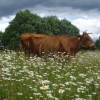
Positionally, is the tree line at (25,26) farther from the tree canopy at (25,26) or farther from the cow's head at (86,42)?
the cow's head at (86,42)

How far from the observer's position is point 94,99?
8039 mm

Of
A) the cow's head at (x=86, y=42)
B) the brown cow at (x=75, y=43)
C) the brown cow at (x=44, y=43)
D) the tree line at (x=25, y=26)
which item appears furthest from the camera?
the tree line at (x=25, y=26)

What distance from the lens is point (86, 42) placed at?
19.6m

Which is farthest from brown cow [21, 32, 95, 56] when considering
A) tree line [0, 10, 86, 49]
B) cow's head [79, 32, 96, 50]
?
tree line [0, 10, 86, 49]

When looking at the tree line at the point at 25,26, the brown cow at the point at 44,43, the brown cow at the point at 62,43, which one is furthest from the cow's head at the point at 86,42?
the tree line at the point at 25,26

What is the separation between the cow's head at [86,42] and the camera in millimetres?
19469

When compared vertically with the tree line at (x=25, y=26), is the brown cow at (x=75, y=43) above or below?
below

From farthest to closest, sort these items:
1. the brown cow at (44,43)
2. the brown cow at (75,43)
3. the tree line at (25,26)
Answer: the tree line at (25,26)
the brown cow at (44,43)
the brown cow at (75,43)

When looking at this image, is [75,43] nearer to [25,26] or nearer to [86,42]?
[86,42]

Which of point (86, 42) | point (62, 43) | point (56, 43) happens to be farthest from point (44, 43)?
point (86, 42)

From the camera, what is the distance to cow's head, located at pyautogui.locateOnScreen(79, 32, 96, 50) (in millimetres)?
19469

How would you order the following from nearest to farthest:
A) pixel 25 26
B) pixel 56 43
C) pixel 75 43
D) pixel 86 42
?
pixel 86 42, pixel 56 43, pixel 75 43, pixel 25 26

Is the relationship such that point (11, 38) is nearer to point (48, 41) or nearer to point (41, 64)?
point (48, 41)

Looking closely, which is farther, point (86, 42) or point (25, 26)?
point (25, 26)
